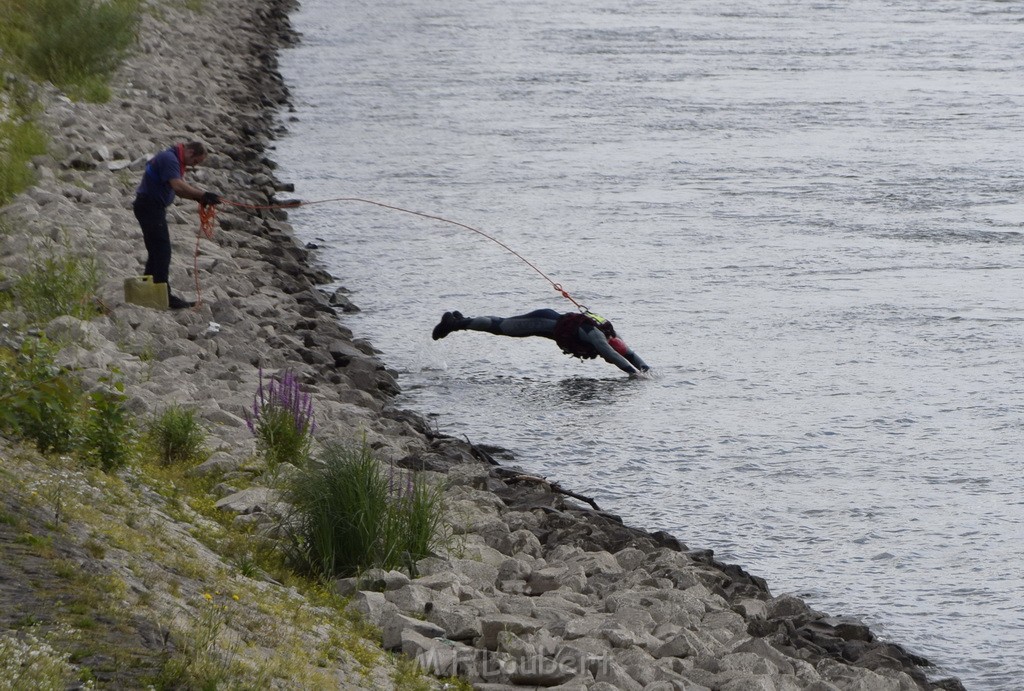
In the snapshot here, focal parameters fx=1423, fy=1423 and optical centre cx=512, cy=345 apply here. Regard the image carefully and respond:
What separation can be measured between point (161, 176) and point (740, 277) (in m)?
7.88

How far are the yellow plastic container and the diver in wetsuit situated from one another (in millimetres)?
3064

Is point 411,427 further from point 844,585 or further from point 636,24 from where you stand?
point 636,24

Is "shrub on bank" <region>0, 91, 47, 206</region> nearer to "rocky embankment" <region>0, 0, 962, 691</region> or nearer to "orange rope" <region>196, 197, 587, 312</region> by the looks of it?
"rocky embankment" <region>0, 0, 962, 691</region>

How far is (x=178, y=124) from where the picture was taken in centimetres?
2258

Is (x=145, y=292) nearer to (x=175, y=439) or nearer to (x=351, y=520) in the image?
(x=175, y=439)

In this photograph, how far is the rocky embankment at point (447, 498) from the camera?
7.09 meters

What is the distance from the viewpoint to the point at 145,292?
12.4 meters

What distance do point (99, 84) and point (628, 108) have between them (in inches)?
455

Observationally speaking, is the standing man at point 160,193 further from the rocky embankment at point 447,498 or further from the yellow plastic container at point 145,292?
the rocky embankment at point 447,498

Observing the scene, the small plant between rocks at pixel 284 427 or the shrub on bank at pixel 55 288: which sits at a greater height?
the shrub on bank at pixel 55 288

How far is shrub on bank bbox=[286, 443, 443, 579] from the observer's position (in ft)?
25.4

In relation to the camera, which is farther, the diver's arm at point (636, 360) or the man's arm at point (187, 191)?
the diver's arm at point (636, 360)

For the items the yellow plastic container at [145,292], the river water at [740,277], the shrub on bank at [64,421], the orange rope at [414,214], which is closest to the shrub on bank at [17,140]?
the orange rope at [414,214]

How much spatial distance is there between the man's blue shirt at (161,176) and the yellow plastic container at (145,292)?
0.74 meters
